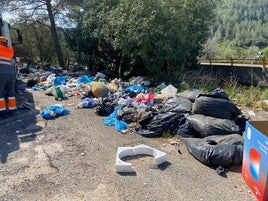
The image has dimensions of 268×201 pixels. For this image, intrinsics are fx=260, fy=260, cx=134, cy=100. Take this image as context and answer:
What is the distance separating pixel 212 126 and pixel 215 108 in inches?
19.7

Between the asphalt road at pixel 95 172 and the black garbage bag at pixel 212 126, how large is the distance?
37cm

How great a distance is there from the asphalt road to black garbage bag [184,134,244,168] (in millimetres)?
97

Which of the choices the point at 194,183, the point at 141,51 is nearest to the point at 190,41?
the point at 141,51

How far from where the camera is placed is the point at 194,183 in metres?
2.99

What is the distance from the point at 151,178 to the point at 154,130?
140 centimetres

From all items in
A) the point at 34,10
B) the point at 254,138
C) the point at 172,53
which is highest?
the point at 34,10

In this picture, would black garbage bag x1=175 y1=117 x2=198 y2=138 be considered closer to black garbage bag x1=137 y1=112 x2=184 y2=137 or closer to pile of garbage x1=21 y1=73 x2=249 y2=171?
pile of garbage x1=21 y1=73 x2=249 y2=171

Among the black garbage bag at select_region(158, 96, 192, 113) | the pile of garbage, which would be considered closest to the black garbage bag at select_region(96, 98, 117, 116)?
the pile of garbage

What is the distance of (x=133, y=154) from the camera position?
3.72 meters

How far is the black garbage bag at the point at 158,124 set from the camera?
14.5 ft

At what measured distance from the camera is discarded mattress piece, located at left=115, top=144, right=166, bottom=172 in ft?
10.6

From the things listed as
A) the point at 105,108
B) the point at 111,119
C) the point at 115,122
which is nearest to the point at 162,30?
the point at 105,108

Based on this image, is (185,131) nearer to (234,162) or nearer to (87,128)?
(234,162)

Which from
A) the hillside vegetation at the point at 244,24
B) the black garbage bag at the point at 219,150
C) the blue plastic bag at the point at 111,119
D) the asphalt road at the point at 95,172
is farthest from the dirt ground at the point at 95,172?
the hillside vegetation at the point at 244,24
